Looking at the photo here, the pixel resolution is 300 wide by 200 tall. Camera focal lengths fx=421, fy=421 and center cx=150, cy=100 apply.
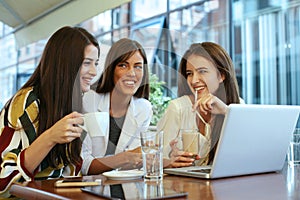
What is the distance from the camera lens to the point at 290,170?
1423 millimetres

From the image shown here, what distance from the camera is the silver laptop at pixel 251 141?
1145 millimetres

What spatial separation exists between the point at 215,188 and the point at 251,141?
10.8 inches

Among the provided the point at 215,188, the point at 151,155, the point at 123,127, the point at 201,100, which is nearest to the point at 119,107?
the point at 123,127

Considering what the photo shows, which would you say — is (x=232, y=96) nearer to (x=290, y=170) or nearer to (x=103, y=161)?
(x=290, y=170)

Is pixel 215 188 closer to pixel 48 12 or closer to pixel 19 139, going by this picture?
pixel 19 139

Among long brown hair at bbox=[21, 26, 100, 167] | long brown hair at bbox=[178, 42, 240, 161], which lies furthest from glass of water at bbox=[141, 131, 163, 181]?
long brown hair at bbox=[178, 42, 240, 161]

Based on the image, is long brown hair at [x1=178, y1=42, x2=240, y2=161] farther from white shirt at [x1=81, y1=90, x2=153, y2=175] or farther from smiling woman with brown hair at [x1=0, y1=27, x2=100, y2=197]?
smiling woman with brown hair at [x1=0, y1=27, x2=100, y2=197]

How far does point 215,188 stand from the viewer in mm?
1009

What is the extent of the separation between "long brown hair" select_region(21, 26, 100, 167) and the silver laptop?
36 centimetres

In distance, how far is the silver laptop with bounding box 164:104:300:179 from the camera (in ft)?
3.76

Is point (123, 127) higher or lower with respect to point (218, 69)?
lower

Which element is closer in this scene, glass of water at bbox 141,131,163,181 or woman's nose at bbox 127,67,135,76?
glass of water at bbox 141,131,163,181

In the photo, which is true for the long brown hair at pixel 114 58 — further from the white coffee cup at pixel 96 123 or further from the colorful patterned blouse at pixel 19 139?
the colorful patterned blouse at pixel 19 139

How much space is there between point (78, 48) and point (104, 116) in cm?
25
